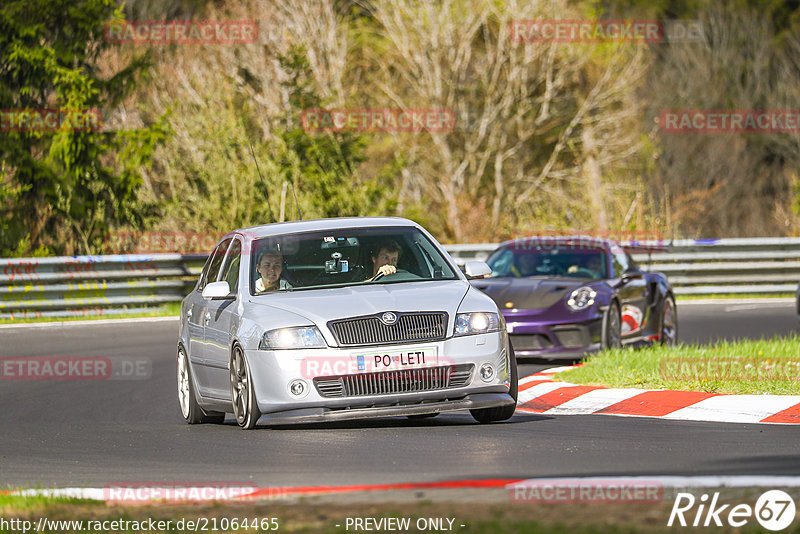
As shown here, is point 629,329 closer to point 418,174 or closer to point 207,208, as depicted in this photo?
point 207,208

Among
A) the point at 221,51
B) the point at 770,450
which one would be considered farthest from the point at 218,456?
the point at 221,51

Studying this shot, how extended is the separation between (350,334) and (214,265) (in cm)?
268

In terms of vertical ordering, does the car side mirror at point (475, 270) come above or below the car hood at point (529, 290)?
above

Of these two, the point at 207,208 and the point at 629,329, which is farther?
the point at 207,208

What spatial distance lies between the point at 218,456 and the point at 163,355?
8813mm

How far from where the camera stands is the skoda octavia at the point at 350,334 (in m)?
9.67

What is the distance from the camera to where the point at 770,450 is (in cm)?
836

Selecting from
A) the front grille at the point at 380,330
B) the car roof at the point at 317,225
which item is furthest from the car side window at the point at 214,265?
the front grille at the point at 380,330

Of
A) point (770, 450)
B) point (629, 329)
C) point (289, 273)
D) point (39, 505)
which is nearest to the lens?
point (39, 505)

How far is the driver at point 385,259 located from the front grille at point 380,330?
97 cm

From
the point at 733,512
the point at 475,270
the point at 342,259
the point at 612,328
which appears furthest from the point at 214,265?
the point at 733,512

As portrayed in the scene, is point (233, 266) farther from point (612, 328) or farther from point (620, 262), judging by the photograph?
point (620, 262)

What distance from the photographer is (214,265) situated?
1204cm

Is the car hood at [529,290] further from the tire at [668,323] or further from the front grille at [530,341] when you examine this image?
the tire at [668,323]
